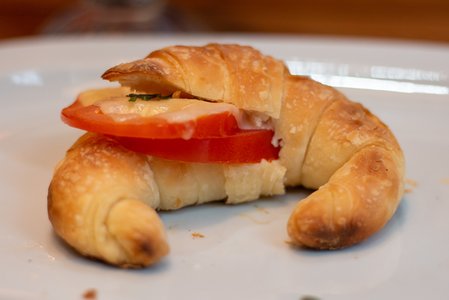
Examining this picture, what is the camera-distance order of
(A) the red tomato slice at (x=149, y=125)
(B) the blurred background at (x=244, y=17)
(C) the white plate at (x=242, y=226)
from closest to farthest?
1. (C) the white plate at (x=242, y=226)
2. (A) the red tomato slice at (x=149, y=125)
3. (B) the blurred background at (x=244, y=17)

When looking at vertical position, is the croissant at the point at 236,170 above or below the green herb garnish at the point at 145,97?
below

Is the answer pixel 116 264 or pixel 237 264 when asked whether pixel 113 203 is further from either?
pixel 237 264

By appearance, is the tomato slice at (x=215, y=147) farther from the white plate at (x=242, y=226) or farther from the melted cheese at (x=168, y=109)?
the white plate at (x=242, y=226)

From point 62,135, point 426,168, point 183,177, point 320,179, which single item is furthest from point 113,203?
point 426,168

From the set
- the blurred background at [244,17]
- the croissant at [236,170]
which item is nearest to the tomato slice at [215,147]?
the croissant at [236,170]

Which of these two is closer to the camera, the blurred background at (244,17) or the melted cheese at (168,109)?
the melted cheese at (168,109)

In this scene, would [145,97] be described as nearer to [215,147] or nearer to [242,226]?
[215,147]
